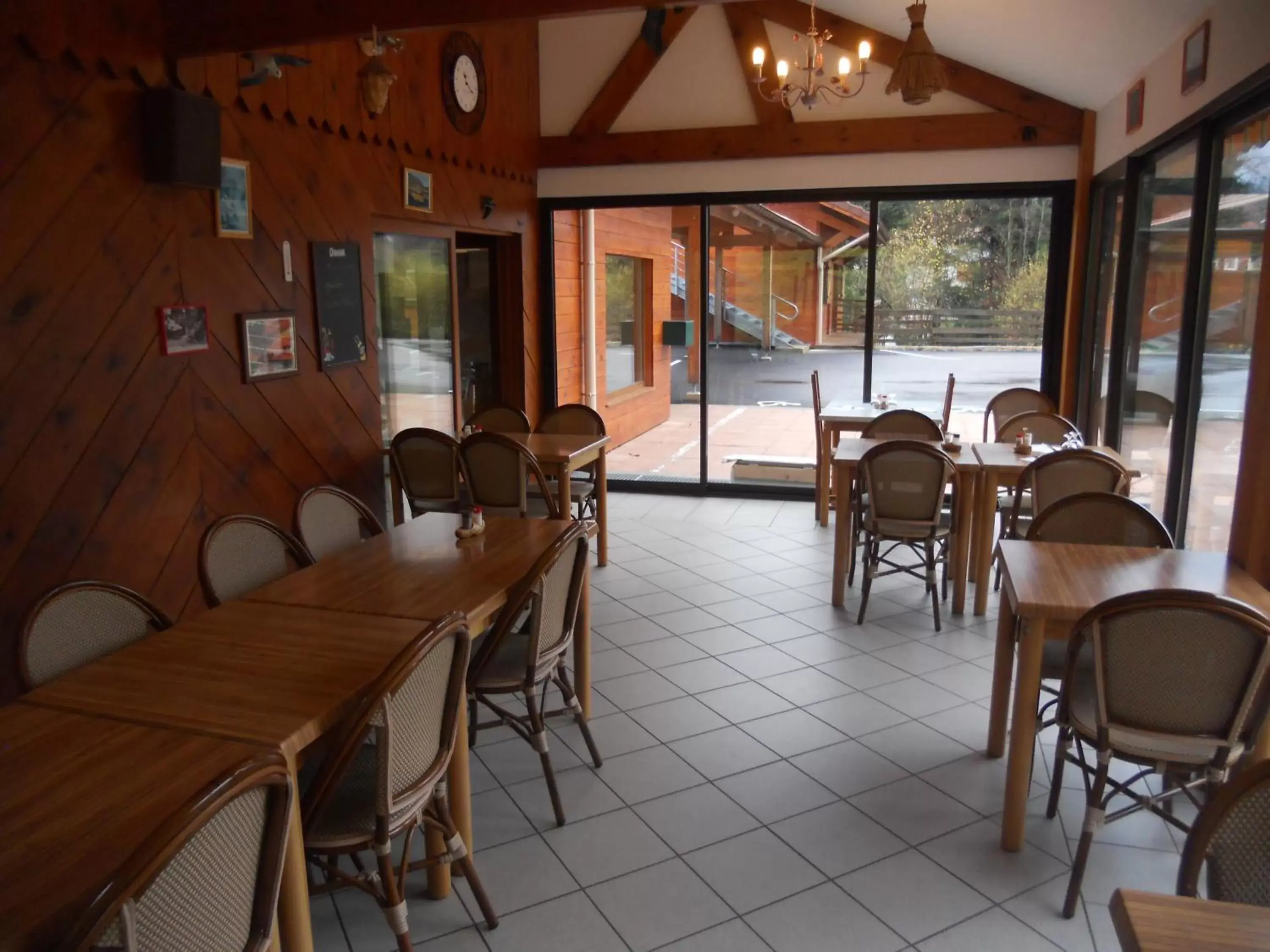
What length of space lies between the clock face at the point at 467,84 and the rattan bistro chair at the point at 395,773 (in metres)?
4.64

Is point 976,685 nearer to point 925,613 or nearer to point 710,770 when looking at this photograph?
point 925,613

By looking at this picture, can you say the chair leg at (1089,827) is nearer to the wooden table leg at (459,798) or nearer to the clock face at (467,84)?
the wooden table leg at (459,798)

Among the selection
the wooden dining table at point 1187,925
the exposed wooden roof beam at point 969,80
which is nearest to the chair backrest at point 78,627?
the wooden dining table at point 1187,925

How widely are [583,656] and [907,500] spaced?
1843mm

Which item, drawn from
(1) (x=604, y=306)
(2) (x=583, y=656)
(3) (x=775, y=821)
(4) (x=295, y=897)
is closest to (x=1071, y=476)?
(3) (x=775, y=821)

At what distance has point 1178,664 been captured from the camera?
2.21 m

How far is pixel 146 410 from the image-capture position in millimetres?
3520

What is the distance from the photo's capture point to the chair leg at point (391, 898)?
78.0 inches

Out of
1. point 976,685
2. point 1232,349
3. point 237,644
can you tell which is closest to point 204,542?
point 237,644

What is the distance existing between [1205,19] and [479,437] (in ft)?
11.5

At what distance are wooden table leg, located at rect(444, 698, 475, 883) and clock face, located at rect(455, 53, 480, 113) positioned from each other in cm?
453

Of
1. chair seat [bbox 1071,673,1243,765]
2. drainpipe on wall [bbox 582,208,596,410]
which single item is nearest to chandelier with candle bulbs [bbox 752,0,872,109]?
drainpipe on wall [bbox 582,208,596,410]

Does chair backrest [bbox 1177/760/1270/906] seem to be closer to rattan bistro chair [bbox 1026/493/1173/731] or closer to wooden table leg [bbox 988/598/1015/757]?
wooden table leg [bbox 988/598/1015/757]

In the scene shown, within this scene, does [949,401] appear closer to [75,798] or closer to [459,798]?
[459,798]
